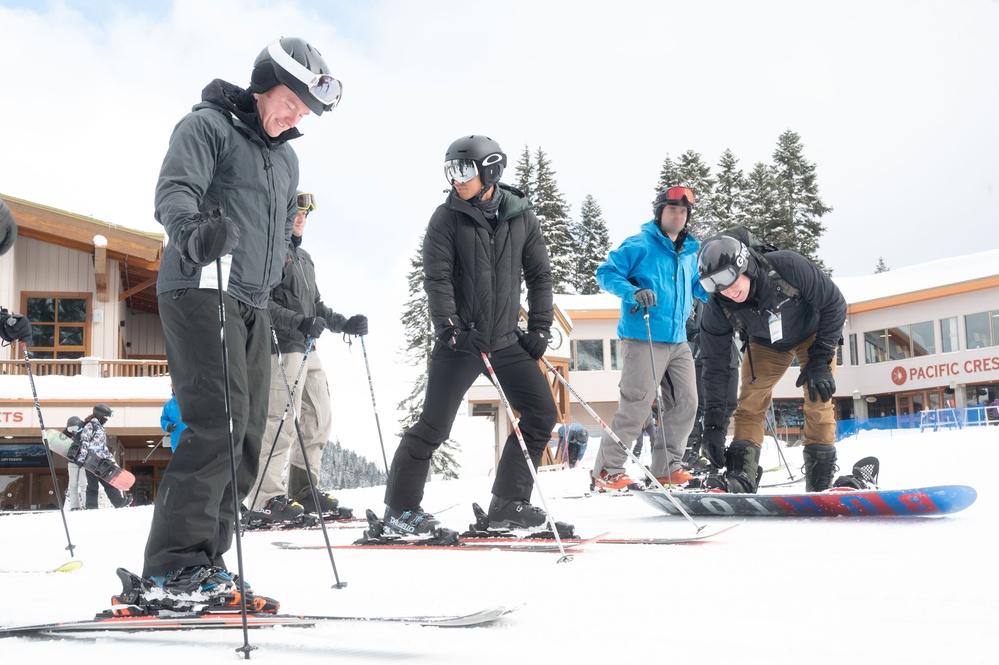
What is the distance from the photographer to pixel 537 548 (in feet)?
12.7

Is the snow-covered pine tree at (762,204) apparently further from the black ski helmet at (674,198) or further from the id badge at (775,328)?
the id badge at (775,328)

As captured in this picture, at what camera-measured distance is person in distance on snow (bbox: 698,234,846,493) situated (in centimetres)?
493

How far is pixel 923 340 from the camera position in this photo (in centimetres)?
3186

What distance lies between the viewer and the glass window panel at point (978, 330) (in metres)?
29.6

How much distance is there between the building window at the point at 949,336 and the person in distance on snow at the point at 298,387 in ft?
98.8

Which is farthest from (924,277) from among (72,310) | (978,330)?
(72,310)

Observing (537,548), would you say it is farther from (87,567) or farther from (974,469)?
(974,469)

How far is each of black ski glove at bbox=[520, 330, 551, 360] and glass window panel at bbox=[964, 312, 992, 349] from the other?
1191 inches

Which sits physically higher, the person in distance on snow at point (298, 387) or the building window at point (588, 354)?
the building window at point (588, 354)

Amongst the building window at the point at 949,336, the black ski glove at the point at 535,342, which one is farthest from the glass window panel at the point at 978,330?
the black ski glove at the point at 535,342

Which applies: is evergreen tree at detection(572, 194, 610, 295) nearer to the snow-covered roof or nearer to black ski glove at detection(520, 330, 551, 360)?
the snow-covered roof

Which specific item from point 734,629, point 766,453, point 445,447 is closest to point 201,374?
point 734,629

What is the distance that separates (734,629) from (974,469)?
558 cm

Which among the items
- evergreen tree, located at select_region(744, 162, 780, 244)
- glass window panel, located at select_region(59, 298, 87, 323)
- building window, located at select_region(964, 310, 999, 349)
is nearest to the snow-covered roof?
building window, located at select_region(964, 310, 999, 349)
